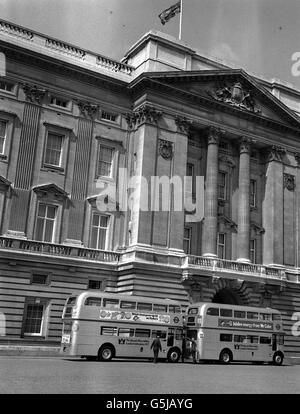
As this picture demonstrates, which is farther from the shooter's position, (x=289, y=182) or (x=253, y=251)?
(x=289, y=182)

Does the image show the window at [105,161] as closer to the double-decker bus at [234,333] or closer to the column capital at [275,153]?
the double-decker bus at [234,333]

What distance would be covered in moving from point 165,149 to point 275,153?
11740 mm

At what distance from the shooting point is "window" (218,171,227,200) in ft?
151

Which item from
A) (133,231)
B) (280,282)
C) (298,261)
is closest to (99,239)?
(133,231)

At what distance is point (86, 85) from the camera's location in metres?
41.5

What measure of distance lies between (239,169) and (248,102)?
597 cm

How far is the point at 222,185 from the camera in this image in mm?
46562

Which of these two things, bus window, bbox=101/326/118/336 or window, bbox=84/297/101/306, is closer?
window, bbox=84/297/101/306

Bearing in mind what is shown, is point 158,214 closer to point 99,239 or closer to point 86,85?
point 99,239

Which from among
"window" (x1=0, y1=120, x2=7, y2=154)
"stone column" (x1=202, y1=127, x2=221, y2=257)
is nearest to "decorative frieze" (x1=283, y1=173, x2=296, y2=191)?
"stone column" (x1=202, y1=127, x2=221, y2=257)

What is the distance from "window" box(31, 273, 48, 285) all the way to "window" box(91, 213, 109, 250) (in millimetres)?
4722

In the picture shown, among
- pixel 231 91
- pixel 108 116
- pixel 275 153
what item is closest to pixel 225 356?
pixel 275 153

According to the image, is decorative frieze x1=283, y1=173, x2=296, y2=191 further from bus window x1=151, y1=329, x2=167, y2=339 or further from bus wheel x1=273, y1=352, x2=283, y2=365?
bus window x1=151, y1=329, x2=167, y2=339

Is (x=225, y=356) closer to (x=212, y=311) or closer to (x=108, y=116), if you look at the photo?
(x=212, y=311)
